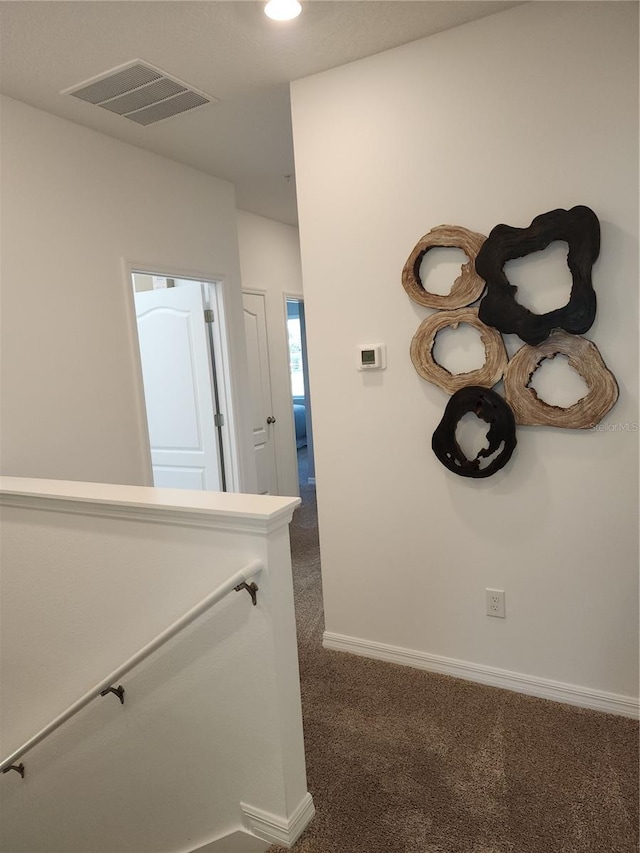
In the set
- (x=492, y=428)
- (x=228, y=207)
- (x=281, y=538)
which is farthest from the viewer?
(x=228, y=207)

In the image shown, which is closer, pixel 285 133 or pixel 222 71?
pixel 222 71

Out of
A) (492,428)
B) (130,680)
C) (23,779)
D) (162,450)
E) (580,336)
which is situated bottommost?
(23,779)

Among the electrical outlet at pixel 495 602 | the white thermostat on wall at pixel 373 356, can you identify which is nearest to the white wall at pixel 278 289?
the white thermostat on wall at pixel 373 356

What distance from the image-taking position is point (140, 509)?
1731 mm

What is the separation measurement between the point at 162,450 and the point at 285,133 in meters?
2.32

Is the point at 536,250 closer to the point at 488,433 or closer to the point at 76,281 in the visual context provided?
the point at 488,433

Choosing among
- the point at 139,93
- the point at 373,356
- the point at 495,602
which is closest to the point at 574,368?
the point at 373,356

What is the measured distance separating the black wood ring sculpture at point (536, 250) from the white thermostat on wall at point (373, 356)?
464 mm

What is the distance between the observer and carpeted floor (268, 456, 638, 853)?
1.64 meters

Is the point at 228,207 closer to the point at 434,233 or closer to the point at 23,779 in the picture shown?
the point at 434,233

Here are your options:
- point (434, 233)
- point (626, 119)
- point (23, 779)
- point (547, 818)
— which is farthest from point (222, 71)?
point (23, 779)

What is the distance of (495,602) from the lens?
7.50ft

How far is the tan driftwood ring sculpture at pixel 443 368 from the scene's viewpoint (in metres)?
2.10

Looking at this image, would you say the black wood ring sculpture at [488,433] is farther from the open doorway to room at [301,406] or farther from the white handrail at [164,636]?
the open doorway to room at [301,406]
